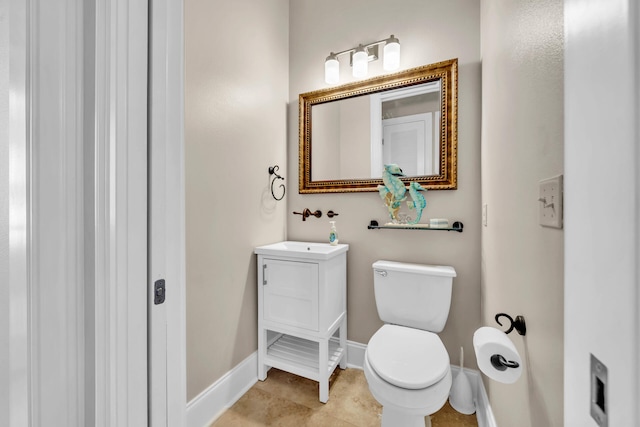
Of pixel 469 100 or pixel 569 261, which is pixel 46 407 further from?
pixel 469 100

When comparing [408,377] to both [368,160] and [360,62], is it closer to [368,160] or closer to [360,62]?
[368,160]

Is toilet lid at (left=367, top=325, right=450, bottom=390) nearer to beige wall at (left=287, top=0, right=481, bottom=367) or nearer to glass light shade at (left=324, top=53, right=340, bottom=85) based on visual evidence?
beige wall at (left=287, top=0, right=481, bottom=367)

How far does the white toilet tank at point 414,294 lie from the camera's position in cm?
150

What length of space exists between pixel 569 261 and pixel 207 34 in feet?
5.71

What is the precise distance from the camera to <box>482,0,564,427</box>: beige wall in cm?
59

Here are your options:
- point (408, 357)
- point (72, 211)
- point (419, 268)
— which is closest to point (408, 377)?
point (408, 357)

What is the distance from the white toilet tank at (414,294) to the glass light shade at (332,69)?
1.32 metres

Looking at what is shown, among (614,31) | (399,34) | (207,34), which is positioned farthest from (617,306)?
(399,34)

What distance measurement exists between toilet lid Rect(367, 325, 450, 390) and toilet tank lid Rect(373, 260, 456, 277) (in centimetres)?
32

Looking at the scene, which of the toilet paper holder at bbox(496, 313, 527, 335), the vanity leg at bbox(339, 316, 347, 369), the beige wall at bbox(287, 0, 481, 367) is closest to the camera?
the toilet paper holder at bbox(496, 313, 527, 335)

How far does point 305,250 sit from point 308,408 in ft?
2.90

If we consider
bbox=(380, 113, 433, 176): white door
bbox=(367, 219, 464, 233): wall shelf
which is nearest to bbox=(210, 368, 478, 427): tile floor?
bbox=(367, 219, 464, 233): wall shelf

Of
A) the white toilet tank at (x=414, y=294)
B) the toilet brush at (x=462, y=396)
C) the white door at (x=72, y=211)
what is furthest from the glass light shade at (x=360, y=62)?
the toilet brush at (x=462, y=396)

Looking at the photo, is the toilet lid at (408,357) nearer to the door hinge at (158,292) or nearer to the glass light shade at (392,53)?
the door hinge at (158,292)
